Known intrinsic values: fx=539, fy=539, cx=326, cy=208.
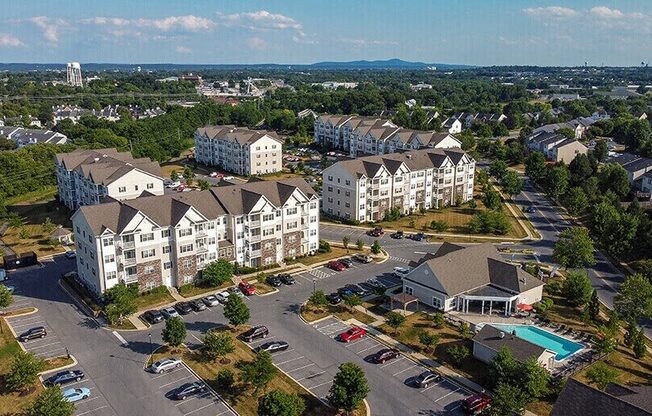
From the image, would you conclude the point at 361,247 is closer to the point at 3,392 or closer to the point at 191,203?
the point at 191,203

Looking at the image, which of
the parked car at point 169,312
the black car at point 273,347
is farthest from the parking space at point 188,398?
the parked car at point 169,312

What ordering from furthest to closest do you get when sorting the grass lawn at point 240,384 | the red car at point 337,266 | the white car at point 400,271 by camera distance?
the red car at point 337,266, the white car at point 400,271, the grass lawn at point 240,384

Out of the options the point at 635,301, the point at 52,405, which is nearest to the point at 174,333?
the point at 52,405

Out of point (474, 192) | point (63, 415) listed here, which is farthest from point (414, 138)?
point (63, 415)

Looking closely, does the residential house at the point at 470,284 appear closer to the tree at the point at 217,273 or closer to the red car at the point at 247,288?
the red car at the point at 247,288

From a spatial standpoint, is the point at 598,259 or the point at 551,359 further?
the point at 598,259

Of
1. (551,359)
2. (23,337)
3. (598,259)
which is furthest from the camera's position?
(598,259)
